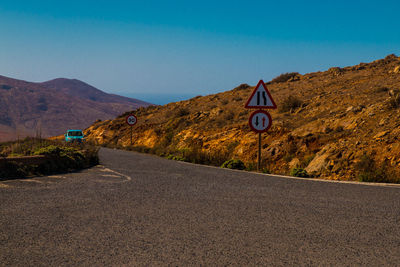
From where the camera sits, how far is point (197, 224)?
5656mm

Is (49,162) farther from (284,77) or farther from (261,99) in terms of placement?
(284,77)

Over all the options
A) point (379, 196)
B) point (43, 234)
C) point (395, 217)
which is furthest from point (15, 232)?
point (379, 196)

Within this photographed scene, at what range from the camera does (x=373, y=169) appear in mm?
10320

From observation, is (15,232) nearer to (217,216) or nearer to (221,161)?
(217,216)

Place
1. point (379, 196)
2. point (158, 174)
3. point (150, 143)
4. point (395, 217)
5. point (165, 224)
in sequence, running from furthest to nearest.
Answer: point (150, 143), point (158, 174), point (379, 196), point (395, 217), point (165, 224)

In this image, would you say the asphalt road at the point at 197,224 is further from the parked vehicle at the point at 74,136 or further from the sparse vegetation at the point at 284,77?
the sparse vegetation at the point at 284,77

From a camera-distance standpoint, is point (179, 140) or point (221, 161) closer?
point (221, 161)

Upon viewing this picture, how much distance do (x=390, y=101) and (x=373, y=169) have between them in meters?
6.00

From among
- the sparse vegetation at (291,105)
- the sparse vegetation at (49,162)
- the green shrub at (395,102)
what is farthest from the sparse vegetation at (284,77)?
the sparse vegetation at (49,162)

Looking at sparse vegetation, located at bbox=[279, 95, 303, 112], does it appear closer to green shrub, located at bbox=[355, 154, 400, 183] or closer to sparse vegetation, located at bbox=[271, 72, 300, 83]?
green shrub, located at bbox=[355, 154, 400, 183]

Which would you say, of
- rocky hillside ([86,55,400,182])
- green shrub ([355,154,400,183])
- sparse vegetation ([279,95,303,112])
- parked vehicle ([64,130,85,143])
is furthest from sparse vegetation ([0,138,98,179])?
parked vehicle ([64,130,85,143])

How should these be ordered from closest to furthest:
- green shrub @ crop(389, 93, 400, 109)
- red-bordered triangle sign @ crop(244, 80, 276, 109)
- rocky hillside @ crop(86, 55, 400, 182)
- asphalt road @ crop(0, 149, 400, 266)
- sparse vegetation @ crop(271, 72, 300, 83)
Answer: asphalt road @ crop(0, 149, 400, 266), rocky hillside @ crop(86, 55, 400, 182), red-bordered triangle sign @ crop(244, 80, 276, 109), green shrub @ crop(389, 93, 400, 109), sparse vegetation @ crop(271, 72, 300, 83)

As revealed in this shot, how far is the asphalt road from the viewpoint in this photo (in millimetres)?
4363

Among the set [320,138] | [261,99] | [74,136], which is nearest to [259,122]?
[261,99]
